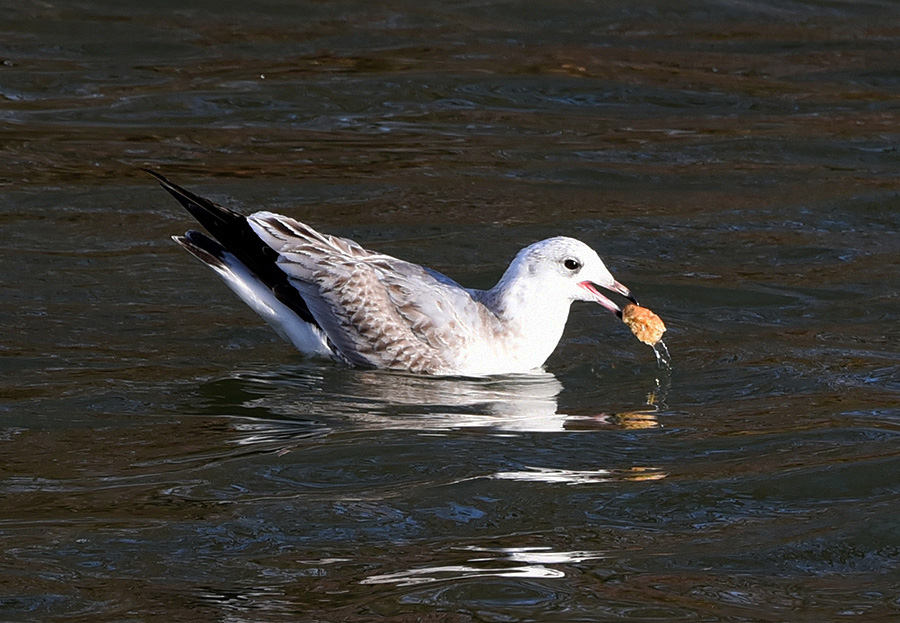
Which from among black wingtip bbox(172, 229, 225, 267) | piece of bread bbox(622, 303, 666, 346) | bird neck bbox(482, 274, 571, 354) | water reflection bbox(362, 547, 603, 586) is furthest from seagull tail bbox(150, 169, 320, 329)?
water reflection bbox(362, 547, 603, 586)

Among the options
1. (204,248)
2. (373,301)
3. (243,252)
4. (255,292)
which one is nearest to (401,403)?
(373,301)

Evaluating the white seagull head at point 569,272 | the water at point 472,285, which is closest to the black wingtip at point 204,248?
the water at point 472,285

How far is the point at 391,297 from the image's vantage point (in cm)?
859

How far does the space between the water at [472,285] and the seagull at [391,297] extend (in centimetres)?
20

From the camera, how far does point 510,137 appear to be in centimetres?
1307

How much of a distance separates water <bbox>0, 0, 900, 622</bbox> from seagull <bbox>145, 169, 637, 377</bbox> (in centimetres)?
20

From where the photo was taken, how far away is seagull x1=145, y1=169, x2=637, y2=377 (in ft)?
27.7

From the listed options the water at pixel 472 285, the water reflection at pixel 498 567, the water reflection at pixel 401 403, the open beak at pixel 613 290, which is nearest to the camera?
the water reflection at pixel 498 567

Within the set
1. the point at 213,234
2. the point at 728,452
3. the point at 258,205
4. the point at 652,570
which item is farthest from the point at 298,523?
the point at 258,205

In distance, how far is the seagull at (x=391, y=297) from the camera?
8.44m

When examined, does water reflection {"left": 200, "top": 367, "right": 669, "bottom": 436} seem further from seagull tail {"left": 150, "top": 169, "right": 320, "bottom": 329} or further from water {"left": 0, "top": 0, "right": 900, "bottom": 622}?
seagull tail {"left": 150, "top": 169, "right": 320, "bottom": 329}

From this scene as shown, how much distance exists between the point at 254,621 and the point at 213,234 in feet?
13.1

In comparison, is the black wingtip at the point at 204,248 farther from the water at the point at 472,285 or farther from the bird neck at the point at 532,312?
the bird neck at the point at 532,312

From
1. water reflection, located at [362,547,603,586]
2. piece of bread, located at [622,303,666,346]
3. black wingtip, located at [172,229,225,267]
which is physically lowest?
water reflection, located at [362,547,603,586]
